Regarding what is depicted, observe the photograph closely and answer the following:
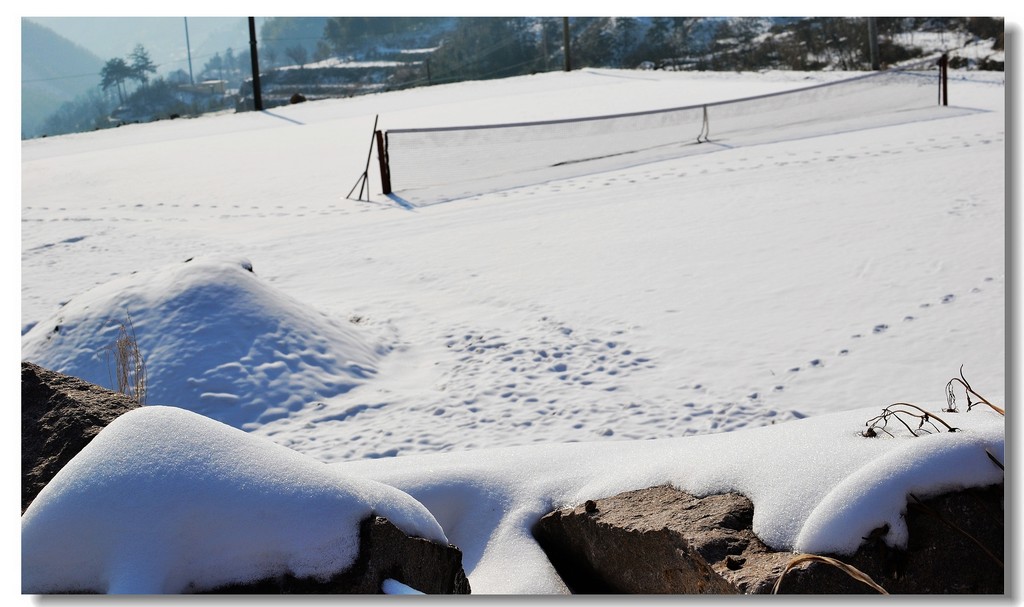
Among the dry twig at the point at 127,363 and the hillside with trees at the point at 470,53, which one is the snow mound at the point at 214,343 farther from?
the hillside with trees at the point at 470,53

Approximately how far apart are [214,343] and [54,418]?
2739 mm

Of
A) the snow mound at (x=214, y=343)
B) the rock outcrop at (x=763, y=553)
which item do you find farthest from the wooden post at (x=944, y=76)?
the rock outcrop at (x=763, y=553)

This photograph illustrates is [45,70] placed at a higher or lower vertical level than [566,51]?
lower

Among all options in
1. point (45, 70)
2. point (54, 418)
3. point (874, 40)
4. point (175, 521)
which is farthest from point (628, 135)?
point (175, 521)

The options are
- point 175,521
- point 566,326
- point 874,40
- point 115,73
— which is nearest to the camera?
point 175,521

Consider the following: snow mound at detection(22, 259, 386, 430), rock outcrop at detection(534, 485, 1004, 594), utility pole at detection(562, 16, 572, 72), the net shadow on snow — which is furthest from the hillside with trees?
rock outcrop at detection(534, 485, 1004, 594)

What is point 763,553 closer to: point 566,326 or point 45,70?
point 45,70

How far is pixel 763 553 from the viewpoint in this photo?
253cm

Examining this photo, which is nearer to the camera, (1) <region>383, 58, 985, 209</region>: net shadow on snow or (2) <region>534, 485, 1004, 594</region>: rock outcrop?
(2) <region>534, 485, 1004, 594</region>: rock outcrop

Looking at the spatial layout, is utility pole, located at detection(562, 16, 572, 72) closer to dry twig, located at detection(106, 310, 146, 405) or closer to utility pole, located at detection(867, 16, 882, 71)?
utility pole, located at detection(867, 16, 882, 71)

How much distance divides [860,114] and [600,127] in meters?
4.23

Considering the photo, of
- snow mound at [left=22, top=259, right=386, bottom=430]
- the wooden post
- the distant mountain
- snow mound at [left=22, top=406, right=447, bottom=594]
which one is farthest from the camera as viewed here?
the wooden post

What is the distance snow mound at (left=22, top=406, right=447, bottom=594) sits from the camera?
232 cm

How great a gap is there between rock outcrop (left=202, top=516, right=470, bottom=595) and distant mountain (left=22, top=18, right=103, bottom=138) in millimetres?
2465
